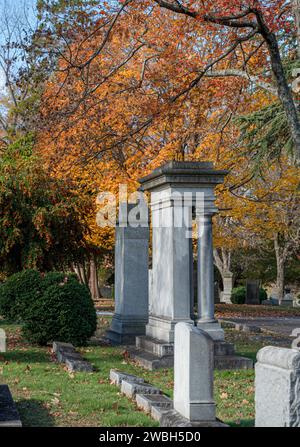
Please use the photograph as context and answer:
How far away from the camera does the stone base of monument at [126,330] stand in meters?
15.3

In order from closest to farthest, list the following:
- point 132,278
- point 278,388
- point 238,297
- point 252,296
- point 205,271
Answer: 1. point 278,388
2. point 205,271
3. point 132,278
4. point 252,296
5. point 238,297

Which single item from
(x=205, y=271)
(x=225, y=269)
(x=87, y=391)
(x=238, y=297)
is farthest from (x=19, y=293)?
(x=238, y=297)

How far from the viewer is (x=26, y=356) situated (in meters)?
12.5

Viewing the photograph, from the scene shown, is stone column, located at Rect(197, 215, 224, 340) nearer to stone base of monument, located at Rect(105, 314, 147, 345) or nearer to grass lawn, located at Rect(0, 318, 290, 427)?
grass lawn, located at Rect(0, 318, 290, 427)

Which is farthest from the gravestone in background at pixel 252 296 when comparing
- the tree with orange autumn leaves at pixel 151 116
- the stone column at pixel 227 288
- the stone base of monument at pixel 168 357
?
the stone base of monument at pixel 168 357

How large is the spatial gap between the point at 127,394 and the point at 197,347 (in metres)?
2.29

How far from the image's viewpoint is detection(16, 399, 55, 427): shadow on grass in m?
7.28

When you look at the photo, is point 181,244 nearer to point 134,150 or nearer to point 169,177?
point 169,177

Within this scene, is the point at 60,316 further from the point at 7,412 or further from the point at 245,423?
the point at 245,423

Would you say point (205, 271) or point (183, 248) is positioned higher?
point (183, 248)

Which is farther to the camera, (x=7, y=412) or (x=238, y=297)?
(x=238, y=297)

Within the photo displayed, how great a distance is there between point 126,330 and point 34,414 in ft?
25.5

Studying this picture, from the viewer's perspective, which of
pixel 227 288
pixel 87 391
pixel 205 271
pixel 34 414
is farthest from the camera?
pixel 227 288
